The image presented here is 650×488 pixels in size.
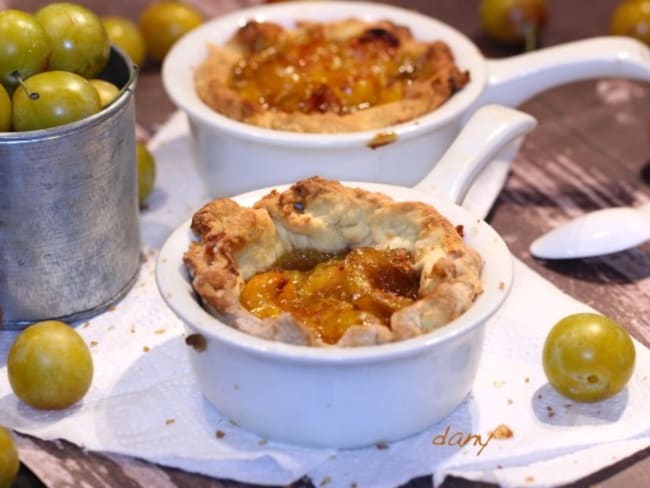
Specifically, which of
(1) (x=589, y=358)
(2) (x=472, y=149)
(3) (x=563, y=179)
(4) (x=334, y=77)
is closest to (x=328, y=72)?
(4) (x=334, y=77)

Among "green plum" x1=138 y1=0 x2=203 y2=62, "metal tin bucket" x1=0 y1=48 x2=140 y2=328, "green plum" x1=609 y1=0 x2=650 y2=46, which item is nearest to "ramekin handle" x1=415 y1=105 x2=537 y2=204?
"metal tin bucket" x1=0 y1=48 x2=140 y2=328

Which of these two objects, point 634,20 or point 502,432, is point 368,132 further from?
point 634,20

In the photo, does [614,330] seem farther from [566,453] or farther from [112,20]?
[112,20]

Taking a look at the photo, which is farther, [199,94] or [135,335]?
[199,94]

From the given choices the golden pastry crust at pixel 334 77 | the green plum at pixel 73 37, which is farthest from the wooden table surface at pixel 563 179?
the green plum at pixel 73 37

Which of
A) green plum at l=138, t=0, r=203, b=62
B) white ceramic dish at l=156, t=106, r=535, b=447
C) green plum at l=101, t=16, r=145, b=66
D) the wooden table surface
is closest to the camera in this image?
white ceramic dish at l=156, t=106, r=535, b=447

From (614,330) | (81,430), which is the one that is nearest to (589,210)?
(614,330)

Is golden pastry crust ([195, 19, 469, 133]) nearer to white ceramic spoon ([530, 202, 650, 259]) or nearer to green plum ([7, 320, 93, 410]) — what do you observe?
white ceramic spoon ([530, 202, 650, 259])
